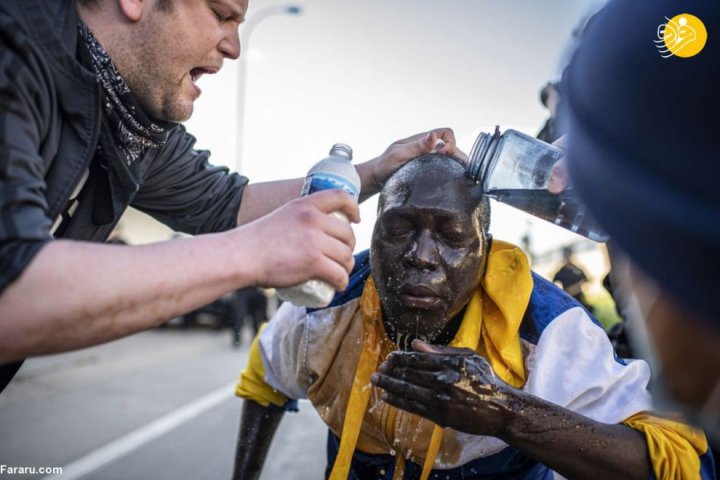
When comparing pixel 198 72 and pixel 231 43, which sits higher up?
pixel 231 43

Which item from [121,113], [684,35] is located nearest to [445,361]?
[684,35]

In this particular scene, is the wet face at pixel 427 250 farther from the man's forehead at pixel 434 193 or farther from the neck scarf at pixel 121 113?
the neck scarf at pixel 121 113

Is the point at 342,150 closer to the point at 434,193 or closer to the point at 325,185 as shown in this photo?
the point at 325,185

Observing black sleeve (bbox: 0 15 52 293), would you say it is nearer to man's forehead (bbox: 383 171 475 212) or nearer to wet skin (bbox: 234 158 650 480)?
wet skin (bbox: 234 158 650 480)

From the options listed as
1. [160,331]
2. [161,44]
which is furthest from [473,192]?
[160,331]

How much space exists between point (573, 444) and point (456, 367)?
451 mm

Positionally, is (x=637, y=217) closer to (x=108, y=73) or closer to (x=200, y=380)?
(x=108, y=73)

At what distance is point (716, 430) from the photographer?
1.05 metres

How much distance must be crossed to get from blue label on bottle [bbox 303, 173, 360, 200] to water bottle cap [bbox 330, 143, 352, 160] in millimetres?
180

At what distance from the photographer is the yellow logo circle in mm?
890

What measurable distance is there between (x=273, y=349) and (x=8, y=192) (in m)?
1.71

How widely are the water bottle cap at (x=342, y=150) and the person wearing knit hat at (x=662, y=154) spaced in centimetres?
118

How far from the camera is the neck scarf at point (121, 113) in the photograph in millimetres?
2045

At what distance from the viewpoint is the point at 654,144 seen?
34.7 inches
